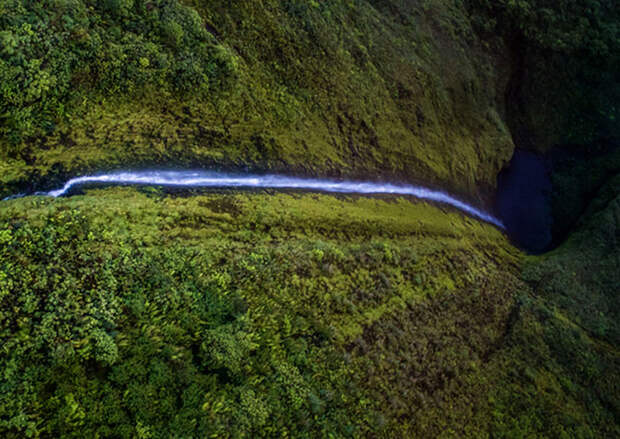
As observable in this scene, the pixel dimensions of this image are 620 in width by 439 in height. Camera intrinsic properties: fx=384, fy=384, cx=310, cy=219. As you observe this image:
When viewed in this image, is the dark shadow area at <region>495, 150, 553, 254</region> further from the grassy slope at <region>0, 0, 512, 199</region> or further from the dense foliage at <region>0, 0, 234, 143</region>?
the dense foliage at <region>0, 0, 234, 143</region>

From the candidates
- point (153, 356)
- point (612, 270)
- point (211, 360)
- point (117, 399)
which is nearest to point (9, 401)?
point (117, 399)

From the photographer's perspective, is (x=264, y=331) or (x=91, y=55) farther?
(x=91, y=55)

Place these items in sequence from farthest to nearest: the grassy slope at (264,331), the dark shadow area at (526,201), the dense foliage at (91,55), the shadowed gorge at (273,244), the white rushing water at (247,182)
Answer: the dark shadow area at (526,201) < the white rushing water at (247,182) < the dense foliage at (91,55) < the shadowed gorge at (273,244) < the grassy slope at (264,331)

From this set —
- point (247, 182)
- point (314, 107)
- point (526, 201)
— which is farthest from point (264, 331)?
point (526, 201)

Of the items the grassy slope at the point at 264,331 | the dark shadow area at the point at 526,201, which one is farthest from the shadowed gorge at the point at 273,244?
the dark shadow area at the point at 526,201

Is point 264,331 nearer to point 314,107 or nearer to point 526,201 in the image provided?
point 314,107

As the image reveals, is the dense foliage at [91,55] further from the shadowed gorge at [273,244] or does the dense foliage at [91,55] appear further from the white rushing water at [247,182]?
the white rushing water at [247,182]

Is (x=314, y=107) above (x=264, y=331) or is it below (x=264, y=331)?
above
